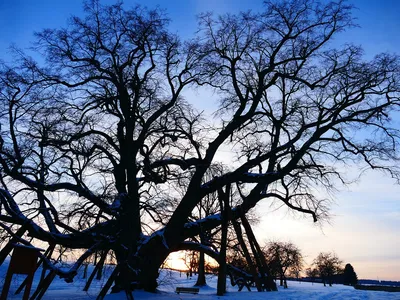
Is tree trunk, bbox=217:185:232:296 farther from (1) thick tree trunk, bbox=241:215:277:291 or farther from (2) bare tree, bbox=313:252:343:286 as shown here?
(2) bare tree, bbox=313:252:343:286

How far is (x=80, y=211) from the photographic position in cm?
1343

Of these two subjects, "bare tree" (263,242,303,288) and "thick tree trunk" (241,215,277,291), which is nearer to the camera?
"thick tree trunk" (241,215,277,291)

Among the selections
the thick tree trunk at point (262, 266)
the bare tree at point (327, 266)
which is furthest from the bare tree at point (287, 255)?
the thick tree trunk at point (262, 266)

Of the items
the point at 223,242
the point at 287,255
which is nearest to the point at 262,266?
the point at 223,242

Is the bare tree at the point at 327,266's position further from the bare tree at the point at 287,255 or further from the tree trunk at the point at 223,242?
the tree trunk at the point at 223,242

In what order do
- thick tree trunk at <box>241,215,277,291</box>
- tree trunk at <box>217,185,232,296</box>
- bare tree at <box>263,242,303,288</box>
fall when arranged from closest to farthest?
tree trunk at <box>217,185,232,296</box>, thick tree trunk at <box>241,215,277,291</box>, bare tree at <box>263,242,303,288</box>

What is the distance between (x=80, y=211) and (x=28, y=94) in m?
4.86

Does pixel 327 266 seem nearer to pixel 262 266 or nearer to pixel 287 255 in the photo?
pixel 287 255

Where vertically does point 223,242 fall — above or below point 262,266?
above

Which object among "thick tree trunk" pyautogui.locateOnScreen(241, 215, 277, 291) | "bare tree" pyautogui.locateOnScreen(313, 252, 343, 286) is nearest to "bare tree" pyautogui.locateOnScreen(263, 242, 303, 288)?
"bare tree" pyautogui.locateOnScreen(313, 252, 343, 286)

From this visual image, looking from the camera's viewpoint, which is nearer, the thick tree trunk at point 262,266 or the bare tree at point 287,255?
the thick tree trunk at point 262,266

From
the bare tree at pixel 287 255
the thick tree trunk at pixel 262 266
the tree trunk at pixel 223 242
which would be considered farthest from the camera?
the bare tree at pixel 287 255

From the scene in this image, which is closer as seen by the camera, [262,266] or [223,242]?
[223,242]

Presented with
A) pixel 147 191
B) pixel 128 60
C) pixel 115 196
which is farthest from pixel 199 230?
pixel 128 60
